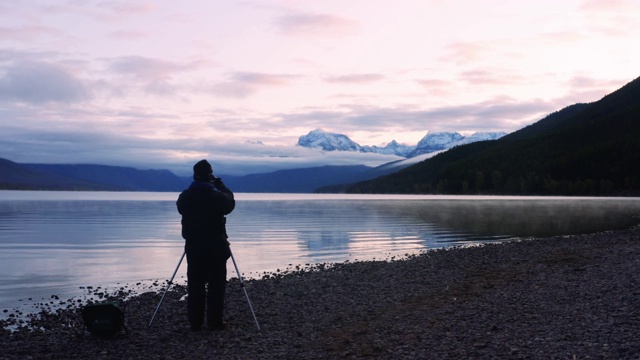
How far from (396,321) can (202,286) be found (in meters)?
5.04

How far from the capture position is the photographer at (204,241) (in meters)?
14.6

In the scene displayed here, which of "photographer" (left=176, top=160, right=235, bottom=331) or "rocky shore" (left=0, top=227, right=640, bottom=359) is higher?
"photographer" (left=176, top=160, right=235, bottom=331)

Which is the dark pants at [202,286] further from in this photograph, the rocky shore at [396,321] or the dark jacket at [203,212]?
the rocky shore at [396,321]

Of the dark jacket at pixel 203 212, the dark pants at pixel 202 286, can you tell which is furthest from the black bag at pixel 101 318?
the dark jacket at pixel 203 212

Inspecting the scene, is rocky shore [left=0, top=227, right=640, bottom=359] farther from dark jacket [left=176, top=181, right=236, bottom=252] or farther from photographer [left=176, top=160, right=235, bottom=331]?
dark jacket [left=176, top=181, right=236, bottom=252]

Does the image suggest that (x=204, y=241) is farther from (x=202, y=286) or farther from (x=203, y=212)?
(x=202, y=286)

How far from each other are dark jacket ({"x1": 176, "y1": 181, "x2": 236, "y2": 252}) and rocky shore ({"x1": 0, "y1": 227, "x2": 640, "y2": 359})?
2280 millimetres

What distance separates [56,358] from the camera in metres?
12.4

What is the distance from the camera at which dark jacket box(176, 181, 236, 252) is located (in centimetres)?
1455

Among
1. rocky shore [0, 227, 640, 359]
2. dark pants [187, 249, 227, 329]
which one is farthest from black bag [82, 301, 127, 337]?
dark pants [187, 249, 227, 329]

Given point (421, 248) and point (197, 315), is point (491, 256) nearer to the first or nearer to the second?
point (421, 248)

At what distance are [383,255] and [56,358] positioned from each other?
23.8m

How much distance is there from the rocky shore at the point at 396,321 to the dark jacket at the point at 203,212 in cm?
228

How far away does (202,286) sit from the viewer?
582 inches
